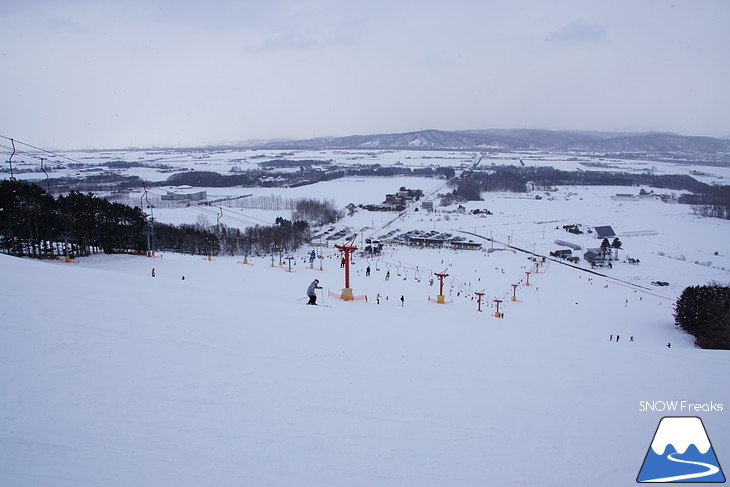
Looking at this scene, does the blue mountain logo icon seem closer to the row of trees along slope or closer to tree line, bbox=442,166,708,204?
the row of trees along slope

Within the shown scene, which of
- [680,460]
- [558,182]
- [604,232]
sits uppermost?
[558,182]

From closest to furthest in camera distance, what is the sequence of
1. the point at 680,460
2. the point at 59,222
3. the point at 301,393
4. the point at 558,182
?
the point at 680,460 → the point at 301,393 → the point at 59,222 → the point at 558,182

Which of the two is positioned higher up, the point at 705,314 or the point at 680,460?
the point at 680,460

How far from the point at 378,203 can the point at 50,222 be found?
143 ft

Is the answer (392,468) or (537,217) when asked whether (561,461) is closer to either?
(392,468)

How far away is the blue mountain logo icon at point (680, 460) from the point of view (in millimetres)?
3840

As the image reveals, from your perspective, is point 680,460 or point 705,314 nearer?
point 680,460

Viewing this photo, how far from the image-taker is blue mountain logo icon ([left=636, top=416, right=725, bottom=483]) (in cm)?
384

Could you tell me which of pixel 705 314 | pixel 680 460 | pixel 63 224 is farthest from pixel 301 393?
pixel 705 314

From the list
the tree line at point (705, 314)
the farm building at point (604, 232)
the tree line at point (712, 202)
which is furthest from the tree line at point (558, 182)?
the tree line at point (705, 314)

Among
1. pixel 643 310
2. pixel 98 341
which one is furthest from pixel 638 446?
pixel 643 310

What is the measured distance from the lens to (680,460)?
3.98 meters

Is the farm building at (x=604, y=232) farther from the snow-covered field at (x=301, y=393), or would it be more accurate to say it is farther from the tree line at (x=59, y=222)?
the tree line at (x=59, y=222)

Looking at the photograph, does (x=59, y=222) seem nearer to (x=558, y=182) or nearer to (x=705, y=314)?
(x=705, y=314)
